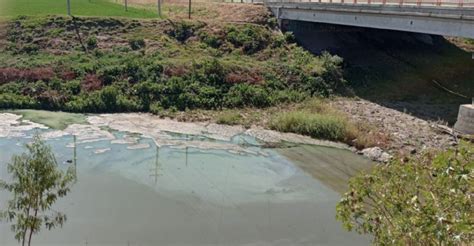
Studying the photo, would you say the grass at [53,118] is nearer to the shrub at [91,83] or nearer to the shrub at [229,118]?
the shrub at [91,83]

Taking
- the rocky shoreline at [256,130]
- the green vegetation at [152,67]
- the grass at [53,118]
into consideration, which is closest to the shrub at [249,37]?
the green vegetation at [152,67]

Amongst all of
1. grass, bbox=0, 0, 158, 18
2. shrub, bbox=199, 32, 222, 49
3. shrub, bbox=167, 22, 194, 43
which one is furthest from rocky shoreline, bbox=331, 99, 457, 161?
grass, bbox=0, 0, 158, 18

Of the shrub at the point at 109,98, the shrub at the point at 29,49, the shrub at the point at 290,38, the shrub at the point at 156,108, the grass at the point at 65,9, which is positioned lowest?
the shrub at the point at 156,108

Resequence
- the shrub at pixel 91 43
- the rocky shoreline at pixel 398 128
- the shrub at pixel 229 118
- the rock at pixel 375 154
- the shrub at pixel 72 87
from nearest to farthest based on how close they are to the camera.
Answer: the rock at pixel 375 154 < the rocky shoreline at pixel 398 128 < the shrub at pixel 229 118 < the shrub at pixel 72 87 < the shrub at pixel 91 43

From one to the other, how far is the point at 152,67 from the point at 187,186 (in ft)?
50.6

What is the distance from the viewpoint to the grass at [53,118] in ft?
81.0

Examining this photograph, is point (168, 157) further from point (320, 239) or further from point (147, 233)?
point (320, 239)

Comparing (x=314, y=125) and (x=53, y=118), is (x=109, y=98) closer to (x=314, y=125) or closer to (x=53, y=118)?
(x=53, y=118)

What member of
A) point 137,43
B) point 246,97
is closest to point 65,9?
point 137,43

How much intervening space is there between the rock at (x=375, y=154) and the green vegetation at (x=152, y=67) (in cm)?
877

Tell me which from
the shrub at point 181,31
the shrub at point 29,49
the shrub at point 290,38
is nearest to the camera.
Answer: the shrub at point 29,49

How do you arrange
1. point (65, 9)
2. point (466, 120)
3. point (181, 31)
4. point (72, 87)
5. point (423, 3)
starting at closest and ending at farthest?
point (466, 120), point (423, 3), point (72, 87), point (181, 31), point (65, 9)

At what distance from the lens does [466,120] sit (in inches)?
896

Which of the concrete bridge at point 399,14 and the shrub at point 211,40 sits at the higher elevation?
the concrete bridge at point 399,14
